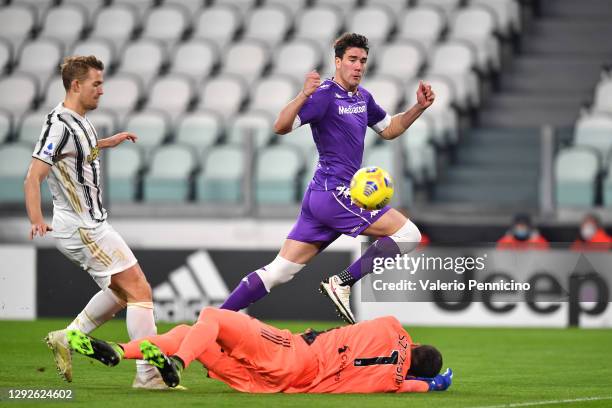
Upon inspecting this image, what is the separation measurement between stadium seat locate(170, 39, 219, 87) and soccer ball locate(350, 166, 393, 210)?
1075cm

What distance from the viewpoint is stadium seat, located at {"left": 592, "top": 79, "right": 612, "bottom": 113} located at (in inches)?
703

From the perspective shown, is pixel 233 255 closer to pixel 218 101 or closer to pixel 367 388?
pixel 218 101

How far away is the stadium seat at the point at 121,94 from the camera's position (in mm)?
19047

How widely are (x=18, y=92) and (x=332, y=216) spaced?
11324 millimetres

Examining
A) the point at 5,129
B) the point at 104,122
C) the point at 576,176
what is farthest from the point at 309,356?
the point at 104,122

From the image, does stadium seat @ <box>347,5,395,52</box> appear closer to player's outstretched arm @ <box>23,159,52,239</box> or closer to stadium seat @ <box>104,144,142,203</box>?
stadium seat @ <box>104,144,142,203</box>

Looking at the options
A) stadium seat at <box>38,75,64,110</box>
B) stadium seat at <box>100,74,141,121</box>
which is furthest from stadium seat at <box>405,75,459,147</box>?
stadium seat at <box>38,75,64,110</box>

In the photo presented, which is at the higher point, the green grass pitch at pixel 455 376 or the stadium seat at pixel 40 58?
the stadium seat at pixel 40 58

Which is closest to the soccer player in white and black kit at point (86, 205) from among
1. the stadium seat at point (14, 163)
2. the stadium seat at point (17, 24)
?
the stadium seat at point (14, 163)

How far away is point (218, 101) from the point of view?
18.9 meters

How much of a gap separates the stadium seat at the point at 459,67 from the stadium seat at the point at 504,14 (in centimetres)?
96


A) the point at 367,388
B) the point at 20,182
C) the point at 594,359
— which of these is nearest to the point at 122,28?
the point at 20,182

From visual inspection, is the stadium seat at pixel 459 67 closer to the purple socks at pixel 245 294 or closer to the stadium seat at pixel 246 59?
the stadium seat at pixel 246 59

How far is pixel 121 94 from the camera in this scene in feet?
63.1
